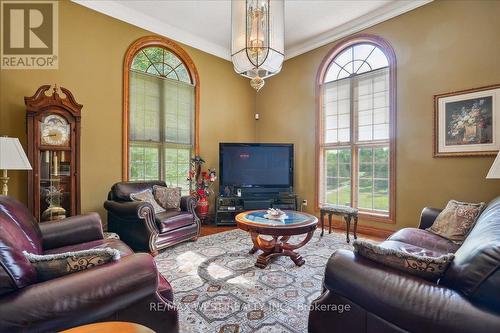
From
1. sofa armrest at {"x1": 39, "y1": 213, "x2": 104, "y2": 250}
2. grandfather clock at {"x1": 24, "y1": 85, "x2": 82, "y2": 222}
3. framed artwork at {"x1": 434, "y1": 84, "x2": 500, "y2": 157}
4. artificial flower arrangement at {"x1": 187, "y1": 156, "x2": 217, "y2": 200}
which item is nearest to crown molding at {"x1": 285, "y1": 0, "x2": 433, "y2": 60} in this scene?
framed artwork at {"x1": 434, "y1": 84, "x2": 500, "y2": 157}

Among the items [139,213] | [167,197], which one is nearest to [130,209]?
[139,213]

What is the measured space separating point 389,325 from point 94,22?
4.71 metres

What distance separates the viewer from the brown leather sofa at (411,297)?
970 millimetres

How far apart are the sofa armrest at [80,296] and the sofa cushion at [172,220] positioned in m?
1.84

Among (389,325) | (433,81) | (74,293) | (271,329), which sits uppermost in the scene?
(433,81)

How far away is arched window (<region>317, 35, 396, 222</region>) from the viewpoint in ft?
12.9

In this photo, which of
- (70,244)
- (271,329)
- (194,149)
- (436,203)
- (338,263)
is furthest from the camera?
(194,149)

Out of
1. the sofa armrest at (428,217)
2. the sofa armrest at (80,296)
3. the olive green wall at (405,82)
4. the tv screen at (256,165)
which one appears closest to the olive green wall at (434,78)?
the olive green wall at (405,82)

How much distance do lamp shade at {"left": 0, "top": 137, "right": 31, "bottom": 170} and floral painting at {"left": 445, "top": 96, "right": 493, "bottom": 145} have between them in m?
4.98

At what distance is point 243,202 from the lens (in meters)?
4.60

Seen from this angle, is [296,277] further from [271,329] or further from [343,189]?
[343,189]

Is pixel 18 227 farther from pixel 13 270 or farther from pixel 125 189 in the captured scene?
pixel 125 189

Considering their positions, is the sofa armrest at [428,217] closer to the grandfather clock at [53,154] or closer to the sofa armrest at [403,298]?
the sofa armrest at [403,298]

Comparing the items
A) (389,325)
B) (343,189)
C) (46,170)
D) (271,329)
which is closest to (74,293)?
(271,329)
